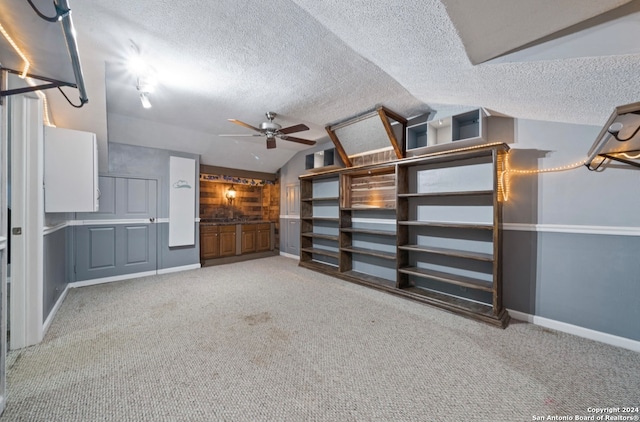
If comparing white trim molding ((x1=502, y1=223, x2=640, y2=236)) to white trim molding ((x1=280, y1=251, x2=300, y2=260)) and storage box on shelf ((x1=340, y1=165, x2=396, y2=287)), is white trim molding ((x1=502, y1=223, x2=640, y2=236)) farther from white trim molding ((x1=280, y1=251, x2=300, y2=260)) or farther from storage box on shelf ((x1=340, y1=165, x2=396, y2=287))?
white trim molding ((x1=280, y1=251, x2=300, y2=260))

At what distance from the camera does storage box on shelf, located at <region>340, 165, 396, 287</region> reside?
380 cm

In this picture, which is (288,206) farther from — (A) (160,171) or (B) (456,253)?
(B) (456,253)

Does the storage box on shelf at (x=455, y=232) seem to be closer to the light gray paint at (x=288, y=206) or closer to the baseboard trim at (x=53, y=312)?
the light gray paint at (x=288, y=206)

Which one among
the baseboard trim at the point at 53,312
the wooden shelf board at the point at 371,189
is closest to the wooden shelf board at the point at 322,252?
the wooden shelf board at the point at 371,189

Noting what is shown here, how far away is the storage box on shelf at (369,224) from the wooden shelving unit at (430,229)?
0.02 m

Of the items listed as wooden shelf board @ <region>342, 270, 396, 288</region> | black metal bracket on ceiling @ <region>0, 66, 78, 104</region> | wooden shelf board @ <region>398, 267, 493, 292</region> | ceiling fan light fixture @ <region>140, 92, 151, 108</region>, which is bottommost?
wooden shelf board @ <region>342, 270, 396, 288</region>

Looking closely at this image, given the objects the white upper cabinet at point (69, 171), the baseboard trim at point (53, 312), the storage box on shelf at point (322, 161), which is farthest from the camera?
the storage box on shelf at point (322, 161)

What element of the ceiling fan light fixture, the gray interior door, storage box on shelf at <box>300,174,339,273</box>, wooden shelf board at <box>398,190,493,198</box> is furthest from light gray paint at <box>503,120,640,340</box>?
the gray interior door

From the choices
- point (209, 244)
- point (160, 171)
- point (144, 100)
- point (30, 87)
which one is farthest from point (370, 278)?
point (160, 171)

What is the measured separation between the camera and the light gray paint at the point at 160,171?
3986 mm

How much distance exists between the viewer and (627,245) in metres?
2.10

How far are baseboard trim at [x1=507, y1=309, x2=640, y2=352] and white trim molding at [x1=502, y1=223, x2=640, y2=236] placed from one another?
0.88 meters

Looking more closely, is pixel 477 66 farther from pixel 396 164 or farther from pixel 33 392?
pixel 33 392

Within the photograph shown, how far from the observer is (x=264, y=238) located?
6.12 meters
